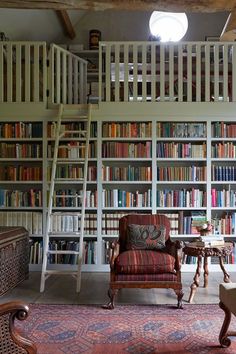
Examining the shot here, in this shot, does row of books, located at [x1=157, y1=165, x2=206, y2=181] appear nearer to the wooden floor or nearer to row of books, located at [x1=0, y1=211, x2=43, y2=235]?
the wooden floor

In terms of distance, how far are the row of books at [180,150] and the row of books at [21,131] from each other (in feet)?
6.02

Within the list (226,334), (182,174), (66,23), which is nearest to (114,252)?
(226,334)

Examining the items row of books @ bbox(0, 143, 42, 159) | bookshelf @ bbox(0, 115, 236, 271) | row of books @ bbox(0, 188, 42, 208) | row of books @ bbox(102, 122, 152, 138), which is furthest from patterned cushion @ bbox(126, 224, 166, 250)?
row of books @ bbox(0, 143, 42, 159)

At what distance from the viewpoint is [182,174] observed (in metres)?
5.23

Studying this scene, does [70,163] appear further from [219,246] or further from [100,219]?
[219,246]

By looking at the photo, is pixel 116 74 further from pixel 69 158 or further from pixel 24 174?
pixel 24 174

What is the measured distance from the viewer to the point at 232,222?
519cm

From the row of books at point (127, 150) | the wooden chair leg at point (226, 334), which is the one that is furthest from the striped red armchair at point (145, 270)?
the row of books at point (127, 150)

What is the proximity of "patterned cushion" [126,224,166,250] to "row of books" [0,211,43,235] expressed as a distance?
168cm

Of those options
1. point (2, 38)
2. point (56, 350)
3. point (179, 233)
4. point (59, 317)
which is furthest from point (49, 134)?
point (56, 350)

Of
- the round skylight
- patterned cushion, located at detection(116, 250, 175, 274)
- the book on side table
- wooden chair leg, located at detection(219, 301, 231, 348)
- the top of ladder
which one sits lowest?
wooden chair leg, located at detection(219, 301, 231, 348)

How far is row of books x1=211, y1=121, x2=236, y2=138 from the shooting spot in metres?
5.22

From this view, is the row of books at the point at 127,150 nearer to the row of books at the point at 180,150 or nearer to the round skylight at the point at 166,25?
the row of books at the point at 180,150

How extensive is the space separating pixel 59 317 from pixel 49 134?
281 centimetres
